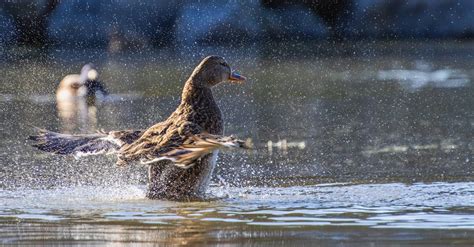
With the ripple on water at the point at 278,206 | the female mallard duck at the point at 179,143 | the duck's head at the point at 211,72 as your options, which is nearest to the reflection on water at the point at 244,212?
the ripple on water at the point at 278,206

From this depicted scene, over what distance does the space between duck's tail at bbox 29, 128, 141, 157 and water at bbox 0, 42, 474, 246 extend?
0.90ft

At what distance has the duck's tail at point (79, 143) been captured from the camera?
962cm

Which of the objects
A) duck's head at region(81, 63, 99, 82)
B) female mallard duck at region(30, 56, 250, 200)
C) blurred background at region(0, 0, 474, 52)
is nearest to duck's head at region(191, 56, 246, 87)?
female mallard duck at region(30, 56, 250, 200)

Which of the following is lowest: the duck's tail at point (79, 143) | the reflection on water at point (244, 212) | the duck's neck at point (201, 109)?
the reflection on water at point (244, 212)

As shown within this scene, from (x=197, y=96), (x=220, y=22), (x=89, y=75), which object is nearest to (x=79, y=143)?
(x=197, y=96)

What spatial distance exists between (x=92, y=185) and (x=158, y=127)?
116 cm

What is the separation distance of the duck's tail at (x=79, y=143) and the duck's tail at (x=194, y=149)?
1.29m

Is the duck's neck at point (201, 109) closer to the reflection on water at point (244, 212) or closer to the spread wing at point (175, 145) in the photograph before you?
the spread wing at point (175, 145)

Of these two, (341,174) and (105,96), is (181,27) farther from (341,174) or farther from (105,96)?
(341,174)

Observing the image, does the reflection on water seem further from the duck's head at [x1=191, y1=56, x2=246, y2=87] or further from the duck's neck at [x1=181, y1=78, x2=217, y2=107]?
the duck's head at [x1=191, y1=56, x2=246, y2=87]

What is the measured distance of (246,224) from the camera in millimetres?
7750

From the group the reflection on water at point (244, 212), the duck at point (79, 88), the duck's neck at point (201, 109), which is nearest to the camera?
the reflection on water at point (244, 212)

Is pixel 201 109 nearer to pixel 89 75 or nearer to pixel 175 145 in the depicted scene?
pixel 175 145

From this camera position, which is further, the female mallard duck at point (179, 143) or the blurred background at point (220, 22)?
the blurred background at point (220, 22)
